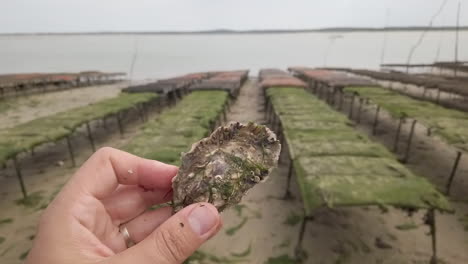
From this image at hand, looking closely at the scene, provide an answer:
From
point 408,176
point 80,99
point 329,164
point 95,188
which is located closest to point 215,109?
point 329,164

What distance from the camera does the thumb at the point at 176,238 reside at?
72.3 inches

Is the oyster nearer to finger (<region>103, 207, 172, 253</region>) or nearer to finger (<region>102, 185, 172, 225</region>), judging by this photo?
finger (<region>103, 207, 172, 253</region>)

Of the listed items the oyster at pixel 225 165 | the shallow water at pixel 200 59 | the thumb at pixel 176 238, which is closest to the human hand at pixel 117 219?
the thumb at pixel 176 238

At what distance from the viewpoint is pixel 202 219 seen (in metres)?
2.08

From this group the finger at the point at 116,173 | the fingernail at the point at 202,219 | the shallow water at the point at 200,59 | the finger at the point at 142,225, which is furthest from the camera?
the shallow water at the point at 200,59

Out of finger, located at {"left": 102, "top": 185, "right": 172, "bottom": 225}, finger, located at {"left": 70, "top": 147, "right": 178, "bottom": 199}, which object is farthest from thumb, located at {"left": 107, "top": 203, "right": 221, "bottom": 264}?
finger, located at {"left": 102, "top": 185, "right": 172, "bottom": 225}

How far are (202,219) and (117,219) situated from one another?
1130 millimetres

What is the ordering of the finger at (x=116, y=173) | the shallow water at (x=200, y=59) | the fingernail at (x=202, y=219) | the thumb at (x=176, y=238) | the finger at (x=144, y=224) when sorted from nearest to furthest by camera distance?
the thumb at (x=176, y=238) → the fingernail at (x=202, y=219) → the finger at (x=116, y=173) → the finger at (x=144, y=224) → the shallow water at (x=200, y=59)

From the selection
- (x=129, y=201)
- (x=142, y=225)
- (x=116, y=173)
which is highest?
(x=116, y=173)

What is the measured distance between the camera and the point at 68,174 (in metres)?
9.34

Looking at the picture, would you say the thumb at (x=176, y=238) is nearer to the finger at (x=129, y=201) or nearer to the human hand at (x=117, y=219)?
the human hand at (x=117, y=219)

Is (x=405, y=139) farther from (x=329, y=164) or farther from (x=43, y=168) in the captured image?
(x=43, y=168)

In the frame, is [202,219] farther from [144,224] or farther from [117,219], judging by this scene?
[117,219]

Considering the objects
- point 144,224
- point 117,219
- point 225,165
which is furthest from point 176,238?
point 117,219
